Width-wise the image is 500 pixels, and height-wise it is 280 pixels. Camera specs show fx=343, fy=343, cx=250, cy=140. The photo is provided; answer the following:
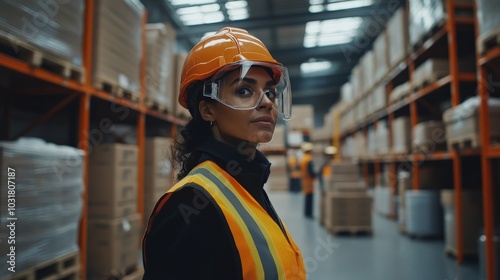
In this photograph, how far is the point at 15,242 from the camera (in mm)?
2643

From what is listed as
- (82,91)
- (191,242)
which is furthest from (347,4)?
(191,242)

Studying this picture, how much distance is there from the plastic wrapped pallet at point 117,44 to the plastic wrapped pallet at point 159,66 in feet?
1.54

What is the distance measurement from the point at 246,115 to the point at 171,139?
87 cm

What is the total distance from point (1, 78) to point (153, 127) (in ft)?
13.7

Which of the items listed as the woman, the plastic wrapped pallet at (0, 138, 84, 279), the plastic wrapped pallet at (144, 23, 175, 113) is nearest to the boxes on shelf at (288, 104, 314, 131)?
the plastic wrapped pallet at (144, 23, 175, 113)

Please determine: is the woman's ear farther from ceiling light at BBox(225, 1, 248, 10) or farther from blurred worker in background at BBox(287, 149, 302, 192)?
blurred worker in background at BBox(287, 149, 302, 192)

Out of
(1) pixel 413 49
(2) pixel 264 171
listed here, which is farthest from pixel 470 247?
(2) pixel 264 171

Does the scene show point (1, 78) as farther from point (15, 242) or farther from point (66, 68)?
point (15, 242)

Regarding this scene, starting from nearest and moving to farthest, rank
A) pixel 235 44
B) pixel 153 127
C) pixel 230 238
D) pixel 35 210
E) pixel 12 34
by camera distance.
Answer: pixel 230 238, pixel 235 44, pixel 12 34, pixel 35 210, pixel 153 127

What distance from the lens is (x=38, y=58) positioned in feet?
9.46

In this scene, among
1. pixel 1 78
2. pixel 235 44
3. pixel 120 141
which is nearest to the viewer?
pixel 235 44

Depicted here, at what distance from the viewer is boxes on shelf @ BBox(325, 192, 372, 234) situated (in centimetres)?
670

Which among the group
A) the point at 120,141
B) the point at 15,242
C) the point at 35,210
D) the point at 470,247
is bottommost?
the point at 470,247

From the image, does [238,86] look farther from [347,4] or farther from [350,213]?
[347,4]
